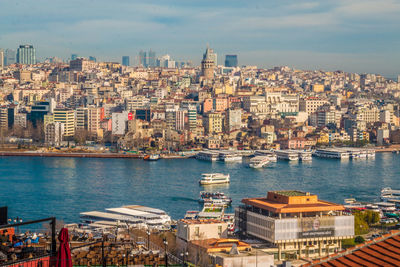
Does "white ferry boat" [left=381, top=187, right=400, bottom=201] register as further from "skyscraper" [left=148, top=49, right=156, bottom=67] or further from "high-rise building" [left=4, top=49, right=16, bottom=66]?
"skyscraper" [left=148, top=49, right=156, bottom=67]

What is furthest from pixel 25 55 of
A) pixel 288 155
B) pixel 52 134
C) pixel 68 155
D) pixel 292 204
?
pixel 292 204

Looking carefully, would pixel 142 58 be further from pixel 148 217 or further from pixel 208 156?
pixel 148 217

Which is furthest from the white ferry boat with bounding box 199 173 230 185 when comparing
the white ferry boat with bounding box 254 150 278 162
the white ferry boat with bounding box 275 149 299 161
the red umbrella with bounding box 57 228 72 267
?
the red umbrella with bounding box 57 228 72 267

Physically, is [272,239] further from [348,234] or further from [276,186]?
[276,186]

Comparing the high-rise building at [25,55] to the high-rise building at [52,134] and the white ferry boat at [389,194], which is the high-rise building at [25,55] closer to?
the high-rise building at [52,134]

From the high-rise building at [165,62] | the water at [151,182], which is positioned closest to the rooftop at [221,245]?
the water at [151,182]
